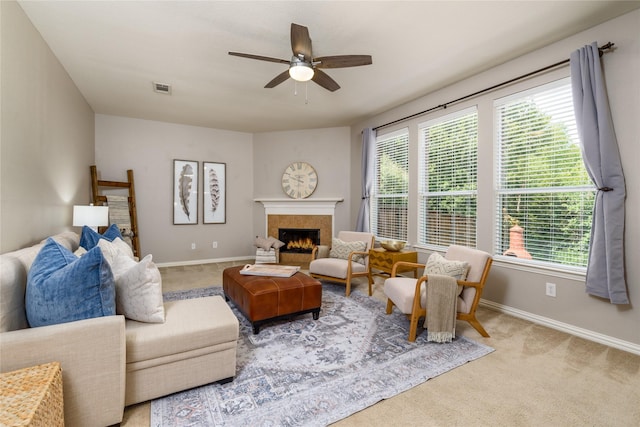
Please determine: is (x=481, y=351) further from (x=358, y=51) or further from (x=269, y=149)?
(x=269, y=149)

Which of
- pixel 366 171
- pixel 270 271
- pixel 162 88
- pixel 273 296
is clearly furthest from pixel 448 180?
pixel 162 88

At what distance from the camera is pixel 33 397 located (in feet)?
3.53

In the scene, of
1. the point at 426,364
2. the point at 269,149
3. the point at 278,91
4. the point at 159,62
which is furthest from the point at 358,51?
the point at 269,149

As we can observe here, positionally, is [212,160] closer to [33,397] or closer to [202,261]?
[202,261]

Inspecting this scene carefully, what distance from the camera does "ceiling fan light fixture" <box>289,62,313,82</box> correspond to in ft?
8.07

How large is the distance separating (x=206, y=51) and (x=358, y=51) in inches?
61.1

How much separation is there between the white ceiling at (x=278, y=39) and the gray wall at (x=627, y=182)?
0.13 meters

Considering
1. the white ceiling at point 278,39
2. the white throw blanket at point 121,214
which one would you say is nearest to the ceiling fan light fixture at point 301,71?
the white ceiling at point 278,39

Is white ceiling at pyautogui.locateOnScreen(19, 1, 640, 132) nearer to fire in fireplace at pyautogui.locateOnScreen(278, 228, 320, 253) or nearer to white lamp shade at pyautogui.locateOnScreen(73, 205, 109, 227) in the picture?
white lamp shade at pyautogui.locateOnScreen(73, 205, 109, 227)

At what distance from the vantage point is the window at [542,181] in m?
2.73

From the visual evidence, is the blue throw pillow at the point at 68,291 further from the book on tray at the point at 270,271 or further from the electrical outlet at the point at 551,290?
the electrical outlet at the point at 551,290

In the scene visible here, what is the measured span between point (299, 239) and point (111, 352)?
181 inches

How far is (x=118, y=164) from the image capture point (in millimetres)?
5066

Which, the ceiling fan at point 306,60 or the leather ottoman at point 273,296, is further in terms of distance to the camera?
the leather ottoman at point 273,296
